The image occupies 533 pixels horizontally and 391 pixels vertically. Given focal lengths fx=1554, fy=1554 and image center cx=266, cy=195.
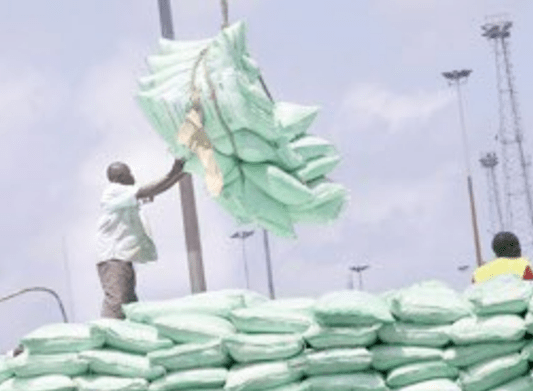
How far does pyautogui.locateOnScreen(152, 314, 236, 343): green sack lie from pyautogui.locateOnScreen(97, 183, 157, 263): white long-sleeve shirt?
157 centimetres

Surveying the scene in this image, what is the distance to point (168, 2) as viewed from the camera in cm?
1153

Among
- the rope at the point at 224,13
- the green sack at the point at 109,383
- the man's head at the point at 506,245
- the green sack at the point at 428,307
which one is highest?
the rope at the point at 224,13

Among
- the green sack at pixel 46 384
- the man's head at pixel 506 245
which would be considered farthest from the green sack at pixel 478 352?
the green sack at pixel 46 384

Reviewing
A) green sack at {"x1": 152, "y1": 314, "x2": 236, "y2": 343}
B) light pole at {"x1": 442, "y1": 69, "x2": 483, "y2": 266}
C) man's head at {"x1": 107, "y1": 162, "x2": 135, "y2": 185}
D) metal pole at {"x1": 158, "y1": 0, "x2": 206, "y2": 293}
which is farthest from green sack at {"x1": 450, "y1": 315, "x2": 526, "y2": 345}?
light pole at {"x1": 442, "y1": 69, "x2": 483, "y2": 266}

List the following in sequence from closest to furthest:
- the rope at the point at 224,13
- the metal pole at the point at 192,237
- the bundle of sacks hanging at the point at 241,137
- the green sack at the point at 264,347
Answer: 1. the green sack at the point at 264,347
2. the bundle of sacks hanging at the point at 241,137
3. the rope at the point at 224,13
4. the metal pole at the point at 192,237

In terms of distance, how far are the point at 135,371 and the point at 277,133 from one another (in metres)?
1.38

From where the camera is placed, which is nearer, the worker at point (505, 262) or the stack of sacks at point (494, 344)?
the stack of sacks at point (494, 344)

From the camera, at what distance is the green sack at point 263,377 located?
6.12 meters

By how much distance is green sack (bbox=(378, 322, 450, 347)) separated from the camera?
614 cm

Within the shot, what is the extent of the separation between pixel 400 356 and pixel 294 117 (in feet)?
5.25

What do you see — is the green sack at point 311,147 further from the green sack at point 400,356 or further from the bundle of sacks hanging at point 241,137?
the green sack at point 400,356

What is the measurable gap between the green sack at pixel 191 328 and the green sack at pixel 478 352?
0.90 meters

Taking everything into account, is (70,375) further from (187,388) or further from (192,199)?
(192,199)

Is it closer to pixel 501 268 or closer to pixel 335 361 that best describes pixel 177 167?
pixel 501 268
